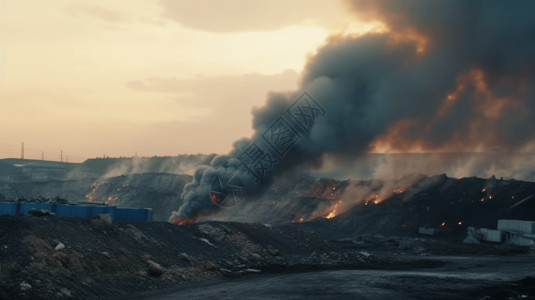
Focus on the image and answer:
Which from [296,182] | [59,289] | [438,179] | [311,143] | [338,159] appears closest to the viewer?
[59,289]

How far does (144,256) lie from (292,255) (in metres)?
19.5

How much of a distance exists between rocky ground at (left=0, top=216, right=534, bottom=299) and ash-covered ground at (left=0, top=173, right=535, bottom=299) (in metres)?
0.09

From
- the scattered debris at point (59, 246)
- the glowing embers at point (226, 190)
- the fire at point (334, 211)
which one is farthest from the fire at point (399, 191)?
the scattered debris at point (59, 246)

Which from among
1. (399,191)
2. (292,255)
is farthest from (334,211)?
(292,255)

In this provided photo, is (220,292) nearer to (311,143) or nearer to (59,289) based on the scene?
(59,289)

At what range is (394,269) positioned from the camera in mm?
49188

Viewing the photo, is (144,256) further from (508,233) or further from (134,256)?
(508,233)

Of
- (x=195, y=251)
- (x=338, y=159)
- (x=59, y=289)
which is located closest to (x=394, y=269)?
(x=195, y=251)

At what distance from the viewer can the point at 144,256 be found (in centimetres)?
4050

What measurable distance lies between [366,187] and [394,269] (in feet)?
192

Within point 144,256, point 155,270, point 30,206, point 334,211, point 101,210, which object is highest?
point 30,206

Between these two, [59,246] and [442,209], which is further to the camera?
[442,209]

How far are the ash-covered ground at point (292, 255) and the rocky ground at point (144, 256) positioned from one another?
0.09 m

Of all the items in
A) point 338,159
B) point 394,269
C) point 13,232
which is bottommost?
point 394,269
